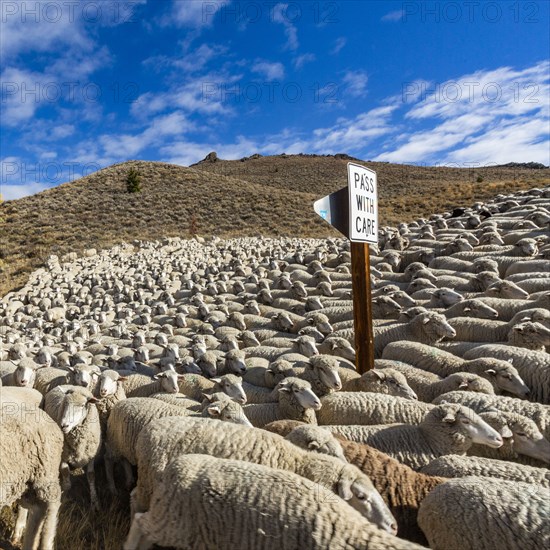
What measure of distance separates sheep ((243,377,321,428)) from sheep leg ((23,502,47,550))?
7.38ft

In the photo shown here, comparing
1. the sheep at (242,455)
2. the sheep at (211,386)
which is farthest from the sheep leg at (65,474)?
the sheep at (211,386)

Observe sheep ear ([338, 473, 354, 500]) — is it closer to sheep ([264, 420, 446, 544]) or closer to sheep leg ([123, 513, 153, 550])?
sheep ([264, 420, 446, 544])

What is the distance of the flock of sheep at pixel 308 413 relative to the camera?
2.63 m

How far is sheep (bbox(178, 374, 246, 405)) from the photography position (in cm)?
544

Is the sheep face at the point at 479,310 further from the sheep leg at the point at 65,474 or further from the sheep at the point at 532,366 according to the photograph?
the sheep leg at the point at 65,474

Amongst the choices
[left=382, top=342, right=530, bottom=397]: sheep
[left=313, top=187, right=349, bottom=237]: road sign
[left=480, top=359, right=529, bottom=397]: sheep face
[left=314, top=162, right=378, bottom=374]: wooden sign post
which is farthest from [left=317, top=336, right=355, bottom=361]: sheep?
[left=313, top=187, right=349, bottom=237]: road sign

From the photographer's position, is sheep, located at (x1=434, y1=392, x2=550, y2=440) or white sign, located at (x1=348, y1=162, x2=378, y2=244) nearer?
sheep, located at (x1=434, y1=392, x2=550, y2=440)

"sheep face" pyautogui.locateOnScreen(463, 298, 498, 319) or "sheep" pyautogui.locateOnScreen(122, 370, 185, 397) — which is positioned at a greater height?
"sheep face" pyautogui.locateOnScreen(463, 298, 498, 319)

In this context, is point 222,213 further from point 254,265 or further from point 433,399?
point 433,399

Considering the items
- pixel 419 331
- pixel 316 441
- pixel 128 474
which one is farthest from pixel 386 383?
pixel 128 474

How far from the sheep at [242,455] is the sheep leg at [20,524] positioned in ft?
3.79

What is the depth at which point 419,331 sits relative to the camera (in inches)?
296

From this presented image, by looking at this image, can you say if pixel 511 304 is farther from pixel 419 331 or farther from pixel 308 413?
pixel 308 413

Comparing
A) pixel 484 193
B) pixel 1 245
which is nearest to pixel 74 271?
pixel 1 245
